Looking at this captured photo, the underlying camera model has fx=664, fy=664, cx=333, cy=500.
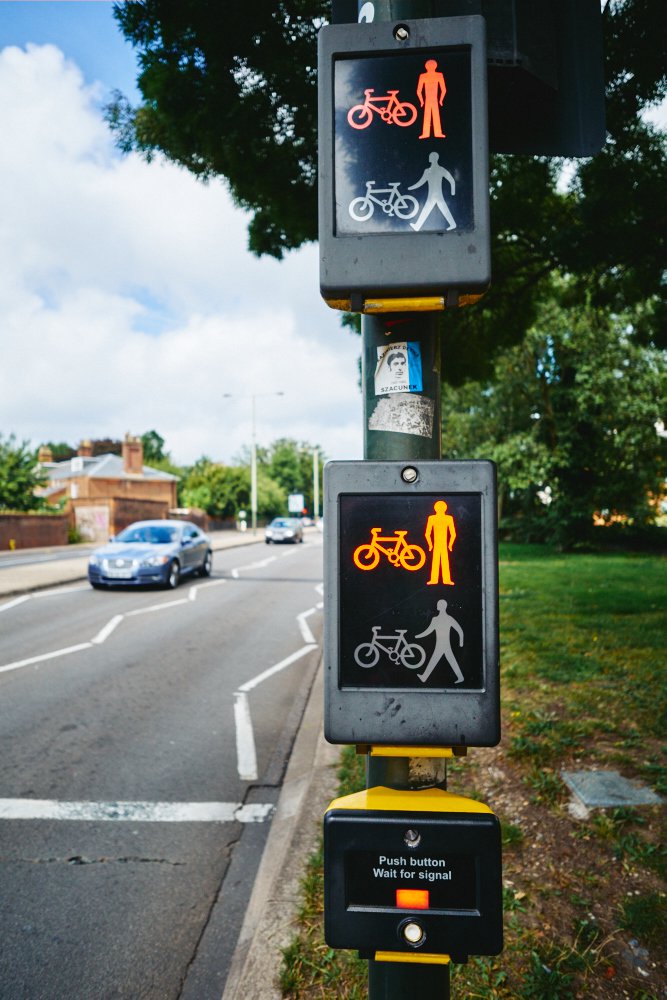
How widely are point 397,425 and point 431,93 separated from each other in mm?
736

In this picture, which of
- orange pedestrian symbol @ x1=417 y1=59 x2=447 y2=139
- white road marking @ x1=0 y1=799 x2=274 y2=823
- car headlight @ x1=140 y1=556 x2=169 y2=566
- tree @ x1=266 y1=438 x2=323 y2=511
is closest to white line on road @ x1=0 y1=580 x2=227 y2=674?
car headlight @ x1=140 y1=556 x2=169 y2=566

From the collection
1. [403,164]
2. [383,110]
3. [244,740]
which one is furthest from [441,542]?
[244,740]

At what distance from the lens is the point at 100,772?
4746mm

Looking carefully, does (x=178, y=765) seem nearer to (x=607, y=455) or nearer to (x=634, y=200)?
(x=634, y=200)

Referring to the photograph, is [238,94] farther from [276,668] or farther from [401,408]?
[276,668]

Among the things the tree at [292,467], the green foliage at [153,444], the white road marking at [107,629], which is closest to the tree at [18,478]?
the white road marking at [107,629]

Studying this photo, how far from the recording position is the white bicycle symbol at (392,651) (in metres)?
1.41

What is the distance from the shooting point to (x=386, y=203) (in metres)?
1.46

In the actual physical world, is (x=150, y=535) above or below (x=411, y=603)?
below

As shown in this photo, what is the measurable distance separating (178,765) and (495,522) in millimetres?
4287

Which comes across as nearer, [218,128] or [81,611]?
[218,128]

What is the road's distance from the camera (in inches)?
113

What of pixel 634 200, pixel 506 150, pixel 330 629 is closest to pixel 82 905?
pixel 330 629

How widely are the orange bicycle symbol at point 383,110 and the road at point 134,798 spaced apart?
10.1ft
